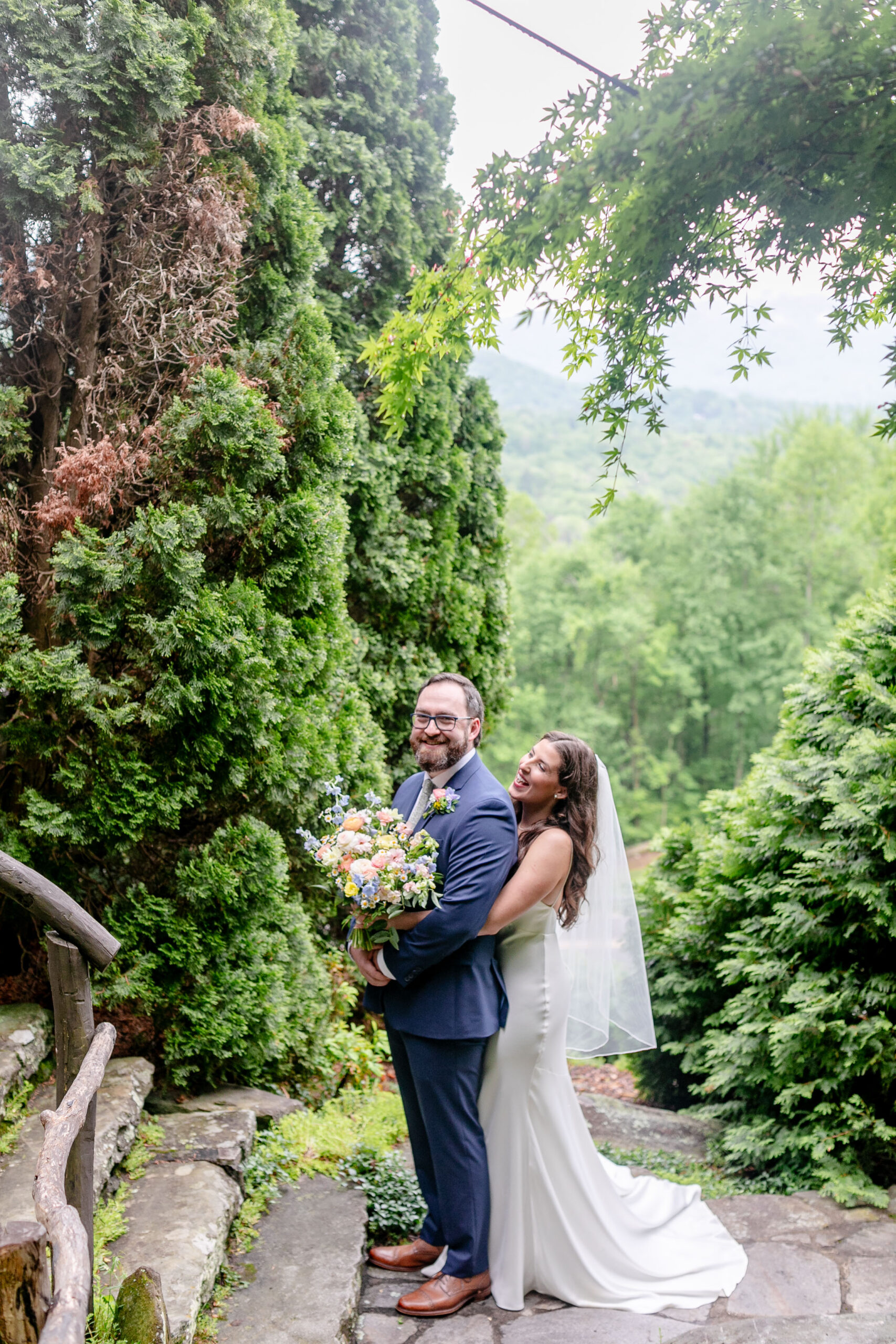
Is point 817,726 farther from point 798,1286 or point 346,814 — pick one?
point 346,814

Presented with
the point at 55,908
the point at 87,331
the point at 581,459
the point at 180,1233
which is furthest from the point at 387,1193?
the point at 581,459

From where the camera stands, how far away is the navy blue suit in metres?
3.48

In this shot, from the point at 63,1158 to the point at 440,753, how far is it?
6.31ft

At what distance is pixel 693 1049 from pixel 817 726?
2253mm

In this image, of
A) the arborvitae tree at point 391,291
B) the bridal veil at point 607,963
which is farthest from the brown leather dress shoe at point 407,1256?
the arborvitae tree at point 391,291

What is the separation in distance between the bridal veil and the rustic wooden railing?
2.08 metres

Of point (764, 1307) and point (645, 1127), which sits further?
point (645, 1127)

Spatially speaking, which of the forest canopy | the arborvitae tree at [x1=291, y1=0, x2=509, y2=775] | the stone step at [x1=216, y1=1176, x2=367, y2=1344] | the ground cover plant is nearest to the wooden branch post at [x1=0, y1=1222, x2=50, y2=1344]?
the stone step at [x1=216, y1=1176, x2=367, y2=1344]

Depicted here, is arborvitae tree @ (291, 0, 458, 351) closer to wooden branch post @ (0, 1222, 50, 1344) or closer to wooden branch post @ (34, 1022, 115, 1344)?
wooden branch post @ (34, 1022, 115, 1344)

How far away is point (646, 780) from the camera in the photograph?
27.8 meters

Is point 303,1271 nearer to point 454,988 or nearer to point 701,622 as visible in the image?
point 454,988

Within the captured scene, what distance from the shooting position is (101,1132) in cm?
349

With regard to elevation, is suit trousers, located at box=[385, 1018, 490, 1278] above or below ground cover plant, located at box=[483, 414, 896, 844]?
below

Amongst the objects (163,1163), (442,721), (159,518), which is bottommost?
(163,1163)
